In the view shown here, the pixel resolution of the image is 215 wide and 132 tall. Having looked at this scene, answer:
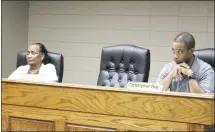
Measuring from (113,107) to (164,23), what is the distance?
2.48m

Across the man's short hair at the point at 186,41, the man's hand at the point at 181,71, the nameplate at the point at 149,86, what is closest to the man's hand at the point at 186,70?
the man's hand at the point at 181,71

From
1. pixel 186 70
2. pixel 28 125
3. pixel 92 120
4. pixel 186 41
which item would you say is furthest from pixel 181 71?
pixel 28 125

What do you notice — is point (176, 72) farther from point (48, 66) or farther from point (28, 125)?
point (48, 66)

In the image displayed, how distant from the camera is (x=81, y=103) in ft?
6.28

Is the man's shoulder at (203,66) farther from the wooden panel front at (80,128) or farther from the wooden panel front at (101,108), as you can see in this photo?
the wooden panel front at (80,128)

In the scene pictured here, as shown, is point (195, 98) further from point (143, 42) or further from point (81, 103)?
point (143, 42)

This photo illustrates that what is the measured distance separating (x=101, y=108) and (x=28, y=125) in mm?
440

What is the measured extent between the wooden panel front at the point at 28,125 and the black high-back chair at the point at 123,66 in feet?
3.13

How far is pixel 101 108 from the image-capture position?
6.15 feet

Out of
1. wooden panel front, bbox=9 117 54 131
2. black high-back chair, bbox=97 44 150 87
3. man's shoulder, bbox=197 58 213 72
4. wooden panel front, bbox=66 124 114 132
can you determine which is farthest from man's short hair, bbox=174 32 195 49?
wooden panel front, bbox=9 117 54 131

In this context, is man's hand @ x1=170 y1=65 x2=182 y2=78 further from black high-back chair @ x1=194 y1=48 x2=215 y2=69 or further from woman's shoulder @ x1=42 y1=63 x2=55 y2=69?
woman's shoulder @ x1=42 y1=63 x2=55 y2=69

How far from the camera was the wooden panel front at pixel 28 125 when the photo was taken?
1.96m

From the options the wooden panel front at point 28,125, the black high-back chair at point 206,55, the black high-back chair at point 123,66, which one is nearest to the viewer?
the wooden panel front at point 28,125

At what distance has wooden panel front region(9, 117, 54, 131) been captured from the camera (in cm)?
196
